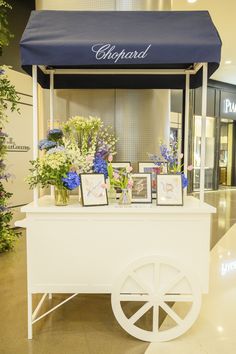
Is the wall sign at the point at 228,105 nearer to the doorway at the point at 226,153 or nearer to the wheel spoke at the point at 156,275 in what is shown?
the doorway at the point at 226,153

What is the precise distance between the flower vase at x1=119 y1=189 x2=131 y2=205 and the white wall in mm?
3653

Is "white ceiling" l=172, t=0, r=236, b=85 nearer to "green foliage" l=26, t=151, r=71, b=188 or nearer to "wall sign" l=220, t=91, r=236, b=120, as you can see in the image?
"wall sign" l=220, t=91, r=236, b=120

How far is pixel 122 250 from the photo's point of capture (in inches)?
91.4

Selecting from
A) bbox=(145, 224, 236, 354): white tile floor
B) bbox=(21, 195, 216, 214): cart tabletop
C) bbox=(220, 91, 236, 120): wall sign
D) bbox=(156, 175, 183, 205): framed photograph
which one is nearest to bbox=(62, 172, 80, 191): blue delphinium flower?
bbox=(21, 195, 216, 214): cart tabletop

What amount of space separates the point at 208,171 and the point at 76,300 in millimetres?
9963

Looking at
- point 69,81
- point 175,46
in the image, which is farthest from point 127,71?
point 175,46

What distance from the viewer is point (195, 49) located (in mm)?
2180

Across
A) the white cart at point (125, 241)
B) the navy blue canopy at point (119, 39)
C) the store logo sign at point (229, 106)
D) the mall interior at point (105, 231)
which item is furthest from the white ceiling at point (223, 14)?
the white cart at point (125, 241)

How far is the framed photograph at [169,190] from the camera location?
2.42 m

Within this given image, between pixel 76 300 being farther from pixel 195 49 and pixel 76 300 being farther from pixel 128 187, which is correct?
pixel 195 49

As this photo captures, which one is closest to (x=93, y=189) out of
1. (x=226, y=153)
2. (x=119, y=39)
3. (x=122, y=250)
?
(x=122, y=250)

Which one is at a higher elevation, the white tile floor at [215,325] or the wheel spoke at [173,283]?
the wheel spoke at [173,283]

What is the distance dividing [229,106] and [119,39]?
11.4m

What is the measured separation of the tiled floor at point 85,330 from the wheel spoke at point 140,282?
406 millimetres
